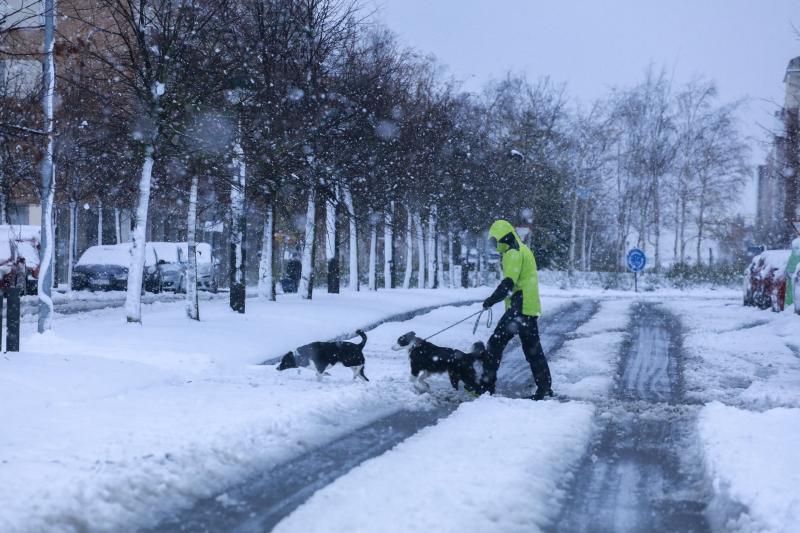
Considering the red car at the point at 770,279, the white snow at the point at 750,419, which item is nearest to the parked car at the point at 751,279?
the red car at the point at 770,279

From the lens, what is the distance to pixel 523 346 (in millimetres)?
10445

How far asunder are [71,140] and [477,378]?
18.6m

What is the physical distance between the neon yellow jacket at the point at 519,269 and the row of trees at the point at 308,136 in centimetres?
502

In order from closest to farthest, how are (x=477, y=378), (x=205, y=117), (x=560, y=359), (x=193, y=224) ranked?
(x=477, y=378) < (x=560, y=359) < (x=205, y=117) < (x=193, y=224)

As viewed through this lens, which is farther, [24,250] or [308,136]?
[24,250]

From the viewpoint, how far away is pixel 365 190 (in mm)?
28922

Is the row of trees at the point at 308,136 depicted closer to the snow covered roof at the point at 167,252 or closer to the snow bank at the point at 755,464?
the snow covered roof at the point at 167,252

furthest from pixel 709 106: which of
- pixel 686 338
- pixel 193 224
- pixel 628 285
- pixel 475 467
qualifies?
pixel 475 467

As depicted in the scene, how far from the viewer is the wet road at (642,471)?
5449 millimetres

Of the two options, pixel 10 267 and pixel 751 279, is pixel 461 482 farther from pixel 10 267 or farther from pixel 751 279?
pixel 751 279

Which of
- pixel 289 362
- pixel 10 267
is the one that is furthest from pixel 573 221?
pixel 289 362

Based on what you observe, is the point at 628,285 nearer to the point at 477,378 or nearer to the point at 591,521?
the point at 477,378

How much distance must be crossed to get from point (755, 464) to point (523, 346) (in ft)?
13.3

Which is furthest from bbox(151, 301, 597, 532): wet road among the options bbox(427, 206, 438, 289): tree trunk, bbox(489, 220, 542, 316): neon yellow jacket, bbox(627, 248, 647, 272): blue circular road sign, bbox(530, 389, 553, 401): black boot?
bbox(427, 206, 438, 289): tree trunk
